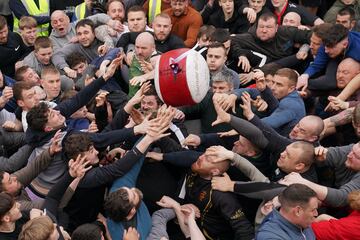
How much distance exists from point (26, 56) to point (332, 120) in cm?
493

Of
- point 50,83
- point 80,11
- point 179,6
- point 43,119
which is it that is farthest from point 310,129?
point 80,11

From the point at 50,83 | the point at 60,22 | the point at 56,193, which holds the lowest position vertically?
the point at 60,22

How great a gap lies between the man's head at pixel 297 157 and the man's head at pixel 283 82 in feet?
4.36

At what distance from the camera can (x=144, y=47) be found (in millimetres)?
7750

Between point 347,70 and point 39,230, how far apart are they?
4.18 m

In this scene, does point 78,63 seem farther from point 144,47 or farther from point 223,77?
point 223,77

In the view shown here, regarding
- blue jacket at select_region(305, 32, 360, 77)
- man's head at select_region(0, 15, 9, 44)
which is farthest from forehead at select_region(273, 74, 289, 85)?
man's head at select_region(0, 15, 9, 44)

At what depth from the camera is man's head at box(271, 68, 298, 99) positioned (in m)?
6.98

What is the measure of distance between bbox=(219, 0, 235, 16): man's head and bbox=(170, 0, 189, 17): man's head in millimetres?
578

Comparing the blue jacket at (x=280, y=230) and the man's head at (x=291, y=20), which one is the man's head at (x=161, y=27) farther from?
the blue jacket at (x=280, y=230)

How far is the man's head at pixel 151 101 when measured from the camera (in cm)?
677

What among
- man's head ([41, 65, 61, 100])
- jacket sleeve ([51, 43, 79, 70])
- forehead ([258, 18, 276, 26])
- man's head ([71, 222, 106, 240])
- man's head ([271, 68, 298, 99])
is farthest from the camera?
jacket sleeve ([51, 43, 79, 70])

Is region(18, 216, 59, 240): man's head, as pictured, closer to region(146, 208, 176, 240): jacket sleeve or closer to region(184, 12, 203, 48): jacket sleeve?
region(146, 208, 176, 240): jacket sleeve

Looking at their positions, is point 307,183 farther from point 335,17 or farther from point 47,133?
point 335,17
